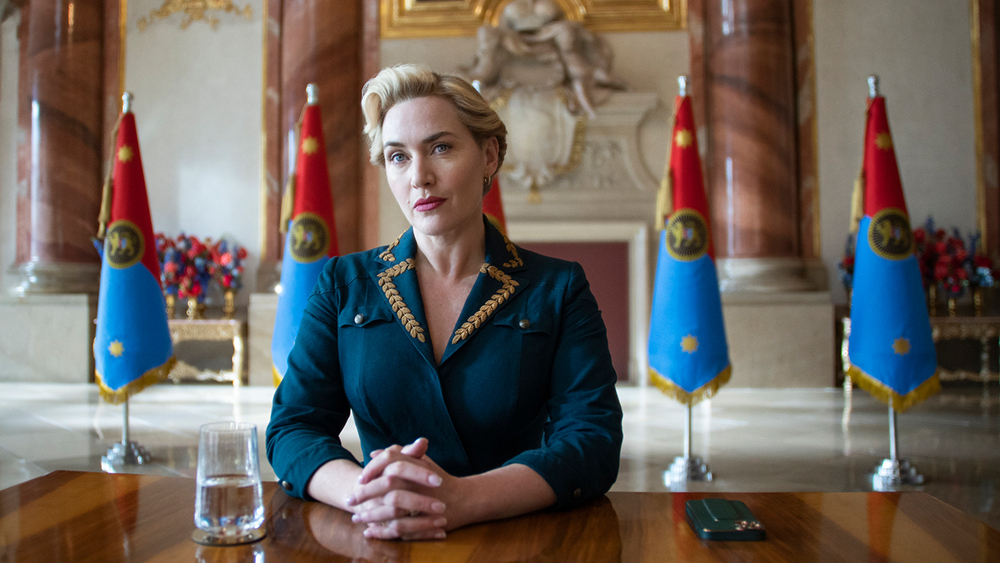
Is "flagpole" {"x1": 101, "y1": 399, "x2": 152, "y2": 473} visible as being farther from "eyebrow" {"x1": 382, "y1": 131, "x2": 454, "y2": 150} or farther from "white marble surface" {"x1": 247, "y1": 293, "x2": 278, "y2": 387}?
"eyebrow" {"x1": 382, "y1": 131, "x2": 454, "y2": 150}

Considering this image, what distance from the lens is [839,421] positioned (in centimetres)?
557

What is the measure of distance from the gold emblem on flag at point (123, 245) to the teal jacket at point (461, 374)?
3298mm

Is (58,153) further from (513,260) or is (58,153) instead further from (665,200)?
(513,260)

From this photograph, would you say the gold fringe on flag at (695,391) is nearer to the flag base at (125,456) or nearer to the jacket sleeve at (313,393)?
the jacket sleeve at (313,393)

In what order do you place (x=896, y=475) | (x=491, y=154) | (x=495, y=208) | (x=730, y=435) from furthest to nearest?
(x=730, y=435)
(x=495, y=208)
(x=896, y=475)
(x=491, y=154)

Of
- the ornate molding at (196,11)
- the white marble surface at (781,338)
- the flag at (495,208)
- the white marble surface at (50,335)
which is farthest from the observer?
the ornate molding at (196,11)

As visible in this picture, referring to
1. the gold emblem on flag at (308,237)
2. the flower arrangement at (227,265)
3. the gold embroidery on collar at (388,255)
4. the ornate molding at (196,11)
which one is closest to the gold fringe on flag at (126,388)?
the gold emblem on flag at (308,237)

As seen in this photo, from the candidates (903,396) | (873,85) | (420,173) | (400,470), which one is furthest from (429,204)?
(873,85)

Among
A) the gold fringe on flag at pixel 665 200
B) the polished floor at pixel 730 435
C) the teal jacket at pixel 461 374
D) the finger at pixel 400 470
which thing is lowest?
the polished floor at pixel 730 435

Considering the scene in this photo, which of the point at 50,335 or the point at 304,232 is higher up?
the point at 304,232

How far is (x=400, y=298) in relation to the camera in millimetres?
1516

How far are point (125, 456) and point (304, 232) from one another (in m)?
1.67

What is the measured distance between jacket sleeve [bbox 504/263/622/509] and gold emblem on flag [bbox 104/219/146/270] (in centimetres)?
361

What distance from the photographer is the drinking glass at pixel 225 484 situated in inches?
39.4
